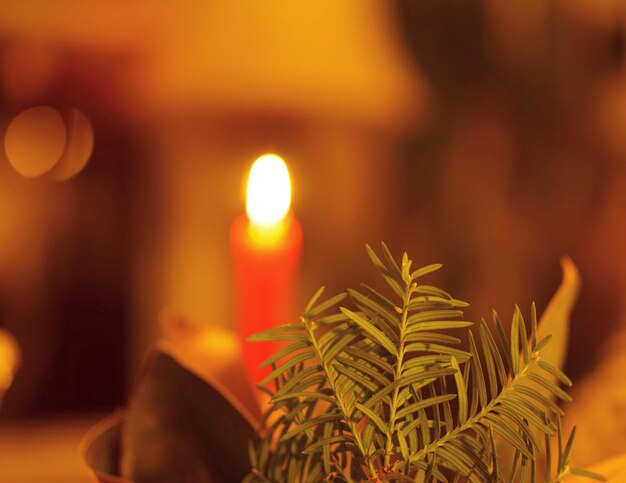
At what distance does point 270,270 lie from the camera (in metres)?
0.33

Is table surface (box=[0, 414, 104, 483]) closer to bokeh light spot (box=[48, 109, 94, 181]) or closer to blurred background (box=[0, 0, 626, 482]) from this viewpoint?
blurred background (box=[0, 0, 626, 482])

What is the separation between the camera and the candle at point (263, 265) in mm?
319

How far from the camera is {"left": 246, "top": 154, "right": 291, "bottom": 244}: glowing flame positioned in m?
0.35

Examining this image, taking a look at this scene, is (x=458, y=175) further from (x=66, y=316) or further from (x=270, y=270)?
(x=270, y=270)

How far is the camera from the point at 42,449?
1.16 metres

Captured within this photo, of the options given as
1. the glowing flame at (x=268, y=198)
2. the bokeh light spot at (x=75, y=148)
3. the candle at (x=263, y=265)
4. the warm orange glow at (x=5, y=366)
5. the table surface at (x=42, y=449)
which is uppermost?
the bokeh light spot at (x=75, y=148)

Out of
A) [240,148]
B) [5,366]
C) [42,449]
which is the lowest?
[42,449]

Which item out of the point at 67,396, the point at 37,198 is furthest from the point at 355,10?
the point at 67,396

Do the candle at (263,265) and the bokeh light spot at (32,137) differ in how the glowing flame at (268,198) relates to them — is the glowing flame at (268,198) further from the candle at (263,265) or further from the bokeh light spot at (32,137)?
the bokeh light spot at (32,137)

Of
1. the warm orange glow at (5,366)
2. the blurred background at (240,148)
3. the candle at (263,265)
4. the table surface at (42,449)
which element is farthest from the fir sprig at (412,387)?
the table surface at (42,449)

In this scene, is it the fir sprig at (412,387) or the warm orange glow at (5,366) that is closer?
the fir sprig at (412,387)

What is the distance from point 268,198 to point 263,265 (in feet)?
0.23

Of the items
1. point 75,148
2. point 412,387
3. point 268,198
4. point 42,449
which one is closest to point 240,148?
point 75,148

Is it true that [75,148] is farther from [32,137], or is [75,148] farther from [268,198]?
[268,198]
